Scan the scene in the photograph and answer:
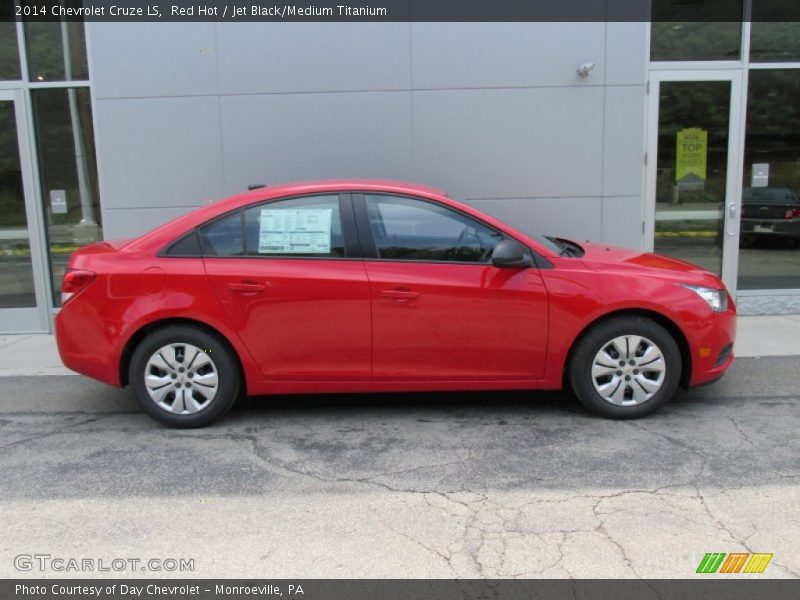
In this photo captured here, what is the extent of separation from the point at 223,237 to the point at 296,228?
1.61 feet

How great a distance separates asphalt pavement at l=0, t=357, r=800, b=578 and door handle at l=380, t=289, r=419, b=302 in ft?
2.91

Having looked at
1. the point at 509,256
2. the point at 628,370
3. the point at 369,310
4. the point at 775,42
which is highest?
the point at 775,42

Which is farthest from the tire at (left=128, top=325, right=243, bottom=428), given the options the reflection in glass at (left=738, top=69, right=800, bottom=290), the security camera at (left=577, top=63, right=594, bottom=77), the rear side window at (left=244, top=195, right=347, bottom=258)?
the reflection in glass at (left=738, top=69, right=800, bottom=290)

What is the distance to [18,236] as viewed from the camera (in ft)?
24.7

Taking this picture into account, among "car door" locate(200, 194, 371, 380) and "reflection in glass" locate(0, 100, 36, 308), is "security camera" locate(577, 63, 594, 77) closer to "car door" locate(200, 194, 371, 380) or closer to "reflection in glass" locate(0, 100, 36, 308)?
"car door" locate(200, 194, 371, 380)

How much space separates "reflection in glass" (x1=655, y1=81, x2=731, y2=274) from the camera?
7.46m

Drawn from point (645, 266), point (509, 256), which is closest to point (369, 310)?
point (509, 256)

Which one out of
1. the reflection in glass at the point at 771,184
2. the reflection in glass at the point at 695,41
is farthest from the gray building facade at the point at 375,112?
the reflection in glass at the point at 771,184

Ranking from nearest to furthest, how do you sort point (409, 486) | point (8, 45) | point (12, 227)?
point (409, 486)
point (8, 45)
point (12, 227)

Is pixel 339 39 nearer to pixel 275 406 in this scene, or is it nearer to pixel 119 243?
pixel 119 243

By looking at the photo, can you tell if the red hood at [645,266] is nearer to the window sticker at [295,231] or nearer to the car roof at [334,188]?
the car roof at [334,188]

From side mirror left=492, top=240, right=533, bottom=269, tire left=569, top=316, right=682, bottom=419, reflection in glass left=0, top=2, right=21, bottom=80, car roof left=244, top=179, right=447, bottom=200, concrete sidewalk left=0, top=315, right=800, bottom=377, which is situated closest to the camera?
side mirror left=492, top=240, right=533, bottom=269
